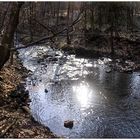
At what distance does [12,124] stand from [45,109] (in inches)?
192

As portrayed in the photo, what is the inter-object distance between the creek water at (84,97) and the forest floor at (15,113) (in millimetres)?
659

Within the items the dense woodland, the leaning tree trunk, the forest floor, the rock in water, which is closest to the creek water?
the dense woodland

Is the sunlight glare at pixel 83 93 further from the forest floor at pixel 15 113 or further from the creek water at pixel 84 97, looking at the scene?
the forest floor at pixel 15 113

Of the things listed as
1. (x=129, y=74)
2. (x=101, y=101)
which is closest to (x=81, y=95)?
(x=101, y=101)

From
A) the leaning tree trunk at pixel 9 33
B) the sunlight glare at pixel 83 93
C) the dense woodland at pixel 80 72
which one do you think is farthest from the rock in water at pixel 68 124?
the leaning tree trunk at pixel 9 33

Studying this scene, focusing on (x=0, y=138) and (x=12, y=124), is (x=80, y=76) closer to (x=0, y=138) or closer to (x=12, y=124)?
(x=12, y=124)

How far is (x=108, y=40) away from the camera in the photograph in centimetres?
3741

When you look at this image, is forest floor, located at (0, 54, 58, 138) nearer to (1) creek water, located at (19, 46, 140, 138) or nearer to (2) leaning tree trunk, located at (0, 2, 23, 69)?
(1) creek water, located at (19, 46, 140, 138)

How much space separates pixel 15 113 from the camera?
1584 centimetres

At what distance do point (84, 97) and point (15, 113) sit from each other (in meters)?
6.13

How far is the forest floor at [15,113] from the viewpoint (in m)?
13.0

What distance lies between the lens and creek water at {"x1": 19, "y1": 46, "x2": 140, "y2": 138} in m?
15.7

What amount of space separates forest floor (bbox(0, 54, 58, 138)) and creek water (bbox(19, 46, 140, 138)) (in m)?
0.66

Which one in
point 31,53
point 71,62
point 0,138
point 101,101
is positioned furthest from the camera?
point 31,53
